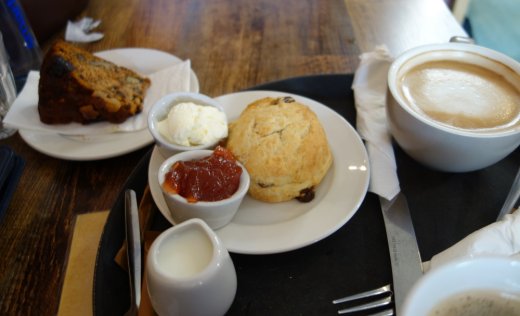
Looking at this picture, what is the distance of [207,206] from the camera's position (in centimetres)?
93

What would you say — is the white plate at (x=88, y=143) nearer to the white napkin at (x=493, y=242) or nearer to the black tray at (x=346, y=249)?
the black tray at (x=346, y=249)

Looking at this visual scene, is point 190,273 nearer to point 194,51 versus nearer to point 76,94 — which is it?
point 76,94

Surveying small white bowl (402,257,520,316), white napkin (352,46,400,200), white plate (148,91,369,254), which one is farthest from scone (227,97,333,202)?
small white bowl (402,257,520,316)

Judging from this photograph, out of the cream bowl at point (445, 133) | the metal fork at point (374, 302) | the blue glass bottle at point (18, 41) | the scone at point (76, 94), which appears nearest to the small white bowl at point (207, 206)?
the metal fork at point (374, 302)

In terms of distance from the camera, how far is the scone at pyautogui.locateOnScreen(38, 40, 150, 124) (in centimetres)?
146

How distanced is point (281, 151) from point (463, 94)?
1.86 ft

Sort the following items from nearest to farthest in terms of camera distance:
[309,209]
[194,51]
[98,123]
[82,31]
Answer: [309,209] → [98,123] → [194,51] → [82,31]

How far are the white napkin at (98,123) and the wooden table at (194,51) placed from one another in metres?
0.08

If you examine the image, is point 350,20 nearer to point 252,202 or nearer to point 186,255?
point 252,202

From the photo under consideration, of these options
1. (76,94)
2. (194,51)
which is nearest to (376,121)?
(194,51)

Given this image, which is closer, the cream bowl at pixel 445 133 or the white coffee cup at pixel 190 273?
the white coffee cup at pixel 190 273

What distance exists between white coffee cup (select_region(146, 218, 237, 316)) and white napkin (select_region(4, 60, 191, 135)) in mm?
735

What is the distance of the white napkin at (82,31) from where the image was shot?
6.44 feet

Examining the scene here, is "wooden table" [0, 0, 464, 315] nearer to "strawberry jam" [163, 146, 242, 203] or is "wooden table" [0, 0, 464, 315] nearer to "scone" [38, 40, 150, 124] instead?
"scone" [38, 40, 150, 124]
